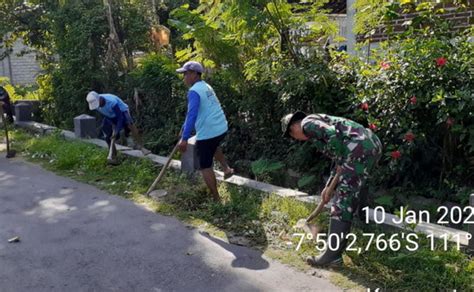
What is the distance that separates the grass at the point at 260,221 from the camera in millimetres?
4121

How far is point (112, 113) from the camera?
870cm

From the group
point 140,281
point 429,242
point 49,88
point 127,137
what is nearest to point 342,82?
point 429,242

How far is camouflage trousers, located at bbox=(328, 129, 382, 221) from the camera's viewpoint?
4352 millimetres

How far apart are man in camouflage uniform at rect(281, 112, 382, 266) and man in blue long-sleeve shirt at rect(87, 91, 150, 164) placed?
4.69 meters

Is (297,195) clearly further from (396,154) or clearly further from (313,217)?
(396,154)

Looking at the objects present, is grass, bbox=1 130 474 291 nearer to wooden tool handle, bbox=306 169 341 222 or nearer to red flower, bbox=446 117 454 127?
wooden tool handle, bbox=306 169 341 222

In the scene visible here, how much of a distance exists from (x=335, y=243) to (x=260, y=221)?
1309 mm

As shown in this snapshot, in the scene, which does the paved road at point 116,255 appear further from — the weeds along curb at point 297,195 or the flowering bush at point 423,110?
the flowering bush at point 423,110

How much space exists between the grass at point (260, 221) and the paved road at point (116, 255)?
0.70 ft

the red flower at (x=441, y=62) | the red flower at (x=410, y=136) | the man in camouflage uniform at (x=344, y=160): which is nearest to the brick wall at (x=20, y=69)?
the red flower at (x=410, y=136)

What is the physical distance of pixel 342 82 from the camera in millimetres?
6375

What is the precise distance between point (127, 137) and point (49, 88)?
4341mm

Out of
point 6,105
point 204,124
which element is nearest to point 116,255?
point 204,124

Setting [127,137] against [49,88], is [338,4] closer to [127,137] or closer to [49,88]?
[127,137]
